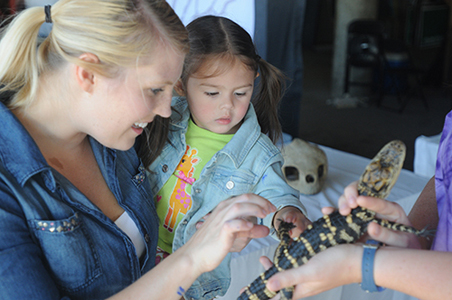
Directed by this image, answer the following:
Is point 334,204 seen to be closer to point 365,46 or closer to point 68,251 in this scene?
point 68,251

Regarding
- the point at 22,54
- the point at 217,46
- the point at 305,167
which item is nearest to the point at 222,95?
the point at 217,46

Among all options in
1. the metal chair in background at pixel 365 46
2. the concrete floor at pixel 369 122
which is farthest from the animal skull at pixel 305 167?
the metal chair in background at pixel 365 46

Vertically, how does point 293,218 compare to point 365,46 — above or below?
above

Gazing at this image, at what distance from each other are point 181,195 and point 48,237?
0.59 metres

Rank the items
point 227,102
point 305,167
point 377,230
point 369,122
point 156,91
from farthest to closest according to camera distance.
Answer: point 369,122, point 305,167, point 227,102, point 156,91, point 377,230

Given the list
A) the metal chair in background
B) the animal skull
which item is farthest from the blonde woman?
the metal chair in background

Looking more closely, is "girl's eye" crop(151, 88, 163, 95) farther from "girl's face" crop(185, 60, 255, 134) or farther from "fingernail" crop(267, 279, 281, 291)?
"fingernail" crop(267, 279, 281, 291)

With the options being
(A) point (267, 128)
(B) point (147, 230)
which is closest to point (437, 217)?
(A) point (267, 128)

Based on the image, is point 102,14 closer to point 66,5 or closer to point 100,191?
point 66,5

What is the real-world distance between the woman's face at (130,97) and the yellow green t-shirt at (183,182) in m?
0.42

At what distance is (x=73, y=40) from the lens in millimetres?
933

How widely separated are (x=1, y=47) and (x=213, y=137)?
0.75m

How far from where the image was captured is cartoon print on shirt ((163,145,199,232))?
1.44 m

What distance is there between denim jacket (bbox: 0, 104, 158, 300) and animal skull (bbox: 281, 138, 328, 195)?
1.51m
